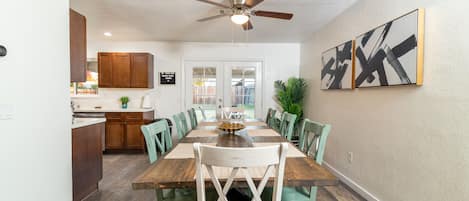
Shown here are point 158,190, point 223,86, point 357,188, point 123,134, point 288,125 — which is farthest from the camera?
point 223,86

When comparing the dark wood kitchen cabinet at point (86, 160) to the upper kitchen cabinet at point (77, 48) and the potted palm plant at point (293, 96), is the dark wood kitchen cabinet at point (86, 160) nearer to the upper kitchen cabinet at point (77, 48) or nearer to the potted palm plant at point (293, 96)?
the upper kitchen cabinet at point (77, 48)

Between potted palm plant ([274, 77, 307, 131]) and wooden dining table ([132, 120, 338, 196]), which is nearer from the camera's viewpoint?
wooden dining table ([132, 120, 338, 196])

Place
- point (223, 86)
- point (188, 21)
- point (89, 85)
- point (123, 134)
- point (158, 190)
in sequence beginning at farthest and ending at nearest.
Result: point (223, 86) < point (89, 85) < point (123, 134) < point (188, 21) < point (158, 190)

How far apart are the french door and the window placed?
195cm

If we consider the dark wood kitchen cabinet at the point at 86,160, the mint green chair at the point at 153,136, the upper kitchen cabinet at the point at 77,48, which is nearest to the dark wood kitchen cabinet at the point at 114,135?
the dark wood kitchen cabinet at the point at 86,160

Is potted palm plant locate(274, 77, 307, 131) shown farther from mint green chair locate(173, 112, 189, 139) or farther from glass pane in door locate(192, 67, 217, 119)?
mint green chair locate(173, 112, 189, 139)

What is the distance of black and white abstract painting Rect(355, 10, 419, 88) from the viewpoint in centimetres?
199

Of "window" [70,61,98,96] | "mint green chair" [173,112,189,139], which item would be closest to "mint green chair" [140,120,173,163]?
"mint green chair" [173,112,189,139]

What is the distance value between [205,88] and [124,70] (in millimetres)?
1666

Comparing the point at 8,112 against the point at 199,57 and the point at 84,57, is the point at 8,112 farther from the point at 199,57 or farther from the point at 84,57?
the point at 199,57

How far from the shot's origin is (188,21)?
3.55 metres

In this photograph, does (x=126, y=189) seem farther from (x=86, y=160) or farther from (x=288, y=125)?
(x=288, y=125)

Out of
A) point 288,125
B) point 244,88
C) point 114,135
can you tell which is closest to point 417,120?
point 288,125

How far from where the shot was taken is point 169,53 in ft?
16.4
